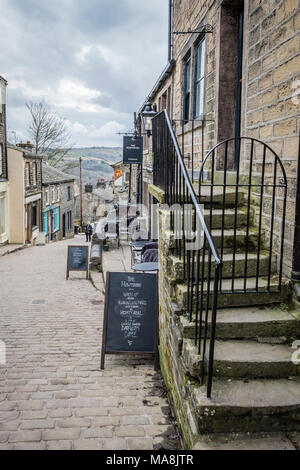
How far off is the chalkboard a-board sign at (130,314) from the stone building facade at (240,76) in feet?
6.25

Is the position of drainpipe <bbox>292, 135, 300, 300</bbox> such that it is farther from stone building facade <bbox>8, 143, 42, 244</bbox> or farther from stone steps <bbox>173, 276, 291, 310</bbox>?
stone building facade <bbox>8, 143, 42, 244</bbox>

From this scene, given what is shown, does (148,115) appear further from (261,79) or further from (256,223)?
(256,223)

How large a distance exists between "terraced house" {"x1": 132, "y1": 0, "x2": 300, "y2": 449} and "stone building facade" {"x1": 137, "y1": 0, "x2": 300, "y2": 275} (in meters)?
0.02

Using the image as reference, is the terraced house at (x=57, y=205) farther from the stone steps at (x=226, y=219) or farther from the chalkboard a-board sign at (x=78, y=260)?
the stone steps at (x=226, y=219)

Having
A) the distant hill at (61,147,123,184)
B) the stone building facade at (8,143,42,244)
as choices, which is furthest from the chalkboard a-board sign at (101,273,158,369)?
the distant hill at (61,147,123,184)

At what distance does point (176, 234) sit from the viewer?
4285 millimetres

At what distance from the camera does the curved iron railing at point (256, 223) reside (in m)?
3.79

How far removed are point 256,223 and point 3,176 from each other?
18708 millimetres

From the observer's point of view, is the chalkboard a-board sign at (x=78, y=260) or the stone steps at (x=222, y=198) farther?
the chalkboard a-board sign at (x=78, y=260)

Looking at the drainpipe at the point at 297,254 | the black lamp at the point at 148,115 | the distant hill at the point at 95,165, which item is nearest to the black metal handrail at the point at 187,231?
the drainpipe at the point at 297,254

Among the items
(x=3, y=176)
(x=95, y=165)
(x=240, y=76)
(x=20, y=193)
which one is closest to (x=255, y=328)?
(x=240, y=76)

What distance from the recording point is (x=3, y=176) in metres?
20.9

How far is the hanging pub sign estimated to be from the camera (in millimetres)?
13891
